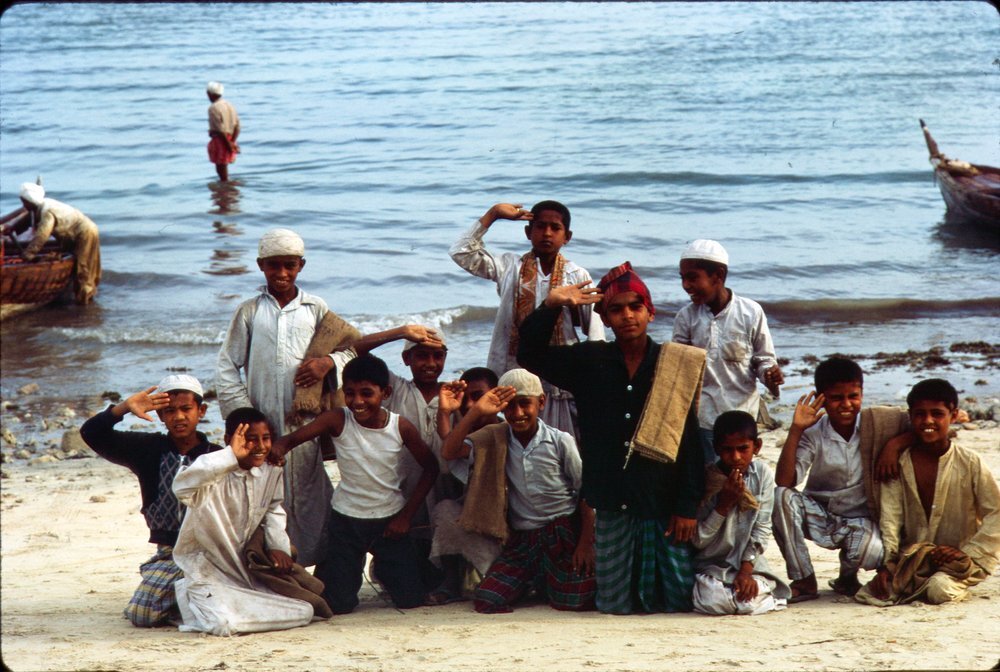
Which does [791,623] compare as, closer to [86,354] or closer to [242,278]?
[86,354]

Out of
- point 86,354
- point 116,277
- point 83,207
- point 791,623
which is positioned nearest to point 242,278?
point 116,277

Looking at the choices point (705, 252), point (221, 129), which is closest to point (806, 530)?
point (705, 252)

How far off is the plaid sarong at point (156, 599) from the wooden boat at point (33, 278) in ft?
29.5

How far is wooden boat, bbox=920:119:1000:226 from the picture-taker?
1530cm

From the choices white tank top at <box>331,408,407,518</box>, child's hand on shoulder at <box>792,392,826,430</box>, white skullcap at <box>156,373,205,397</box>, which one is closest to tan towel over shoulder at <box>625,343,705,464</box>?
child's hand on shoulder at <box>792,392,826,430</box>

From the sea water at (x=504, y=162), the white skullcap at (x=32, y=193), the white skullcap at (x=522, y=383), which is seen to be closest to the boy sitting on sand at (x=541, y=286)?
the white skullcap at (x=522, y=383)

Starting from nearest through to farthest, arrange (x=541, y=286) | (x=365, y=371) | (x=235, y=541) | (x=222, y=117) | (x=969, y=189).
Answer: (x=235, y=541) → (x=365, y=371) → (x=541, y=286) → (x=969, y=189) → (x=222, y=117)

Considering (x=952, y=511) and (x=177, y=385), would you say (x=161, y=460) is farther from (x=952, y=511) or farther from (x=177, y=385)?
(x=952, y=511)

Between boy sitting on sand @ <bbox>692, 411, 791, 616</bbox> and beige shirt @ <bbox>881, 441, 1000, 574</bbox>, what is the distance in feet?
1.66

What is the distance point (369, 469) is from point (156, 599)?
1.04m

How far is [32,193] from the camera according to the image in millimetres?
12656

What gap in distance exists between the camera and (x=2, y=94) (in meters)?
29.9

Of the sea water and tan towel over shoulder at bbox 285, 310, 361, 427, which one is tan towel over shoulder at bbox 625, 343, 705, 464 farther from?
the sea water

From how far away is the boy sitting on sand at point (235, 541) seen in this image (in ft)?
14.9
